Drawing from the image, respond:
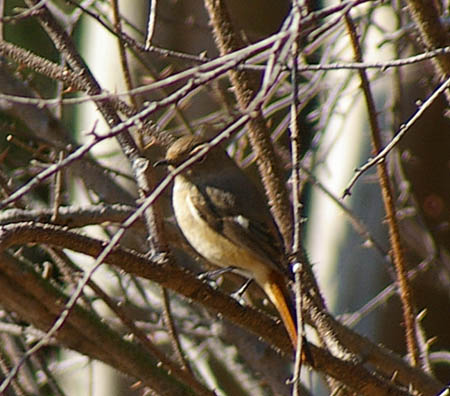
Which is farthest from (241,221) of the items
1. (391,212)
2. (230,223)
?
(391,212)

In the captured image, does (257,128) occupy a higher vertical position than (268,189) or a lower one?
higher

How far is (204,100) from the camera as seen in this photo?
5.57m

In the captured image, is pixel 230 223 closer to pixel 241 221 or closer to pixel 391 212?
pixel 241 221

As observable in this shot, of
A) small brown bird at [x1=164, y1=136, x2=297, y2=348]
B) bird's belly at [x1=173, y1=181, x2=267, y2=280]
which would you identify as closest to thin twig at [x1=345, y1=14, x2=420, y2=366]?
small brown bird at [x1=164, y1=136, x2=297, y2=348]

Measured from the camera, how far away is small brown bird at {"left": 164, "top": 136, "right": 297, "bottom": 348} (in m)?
3.41

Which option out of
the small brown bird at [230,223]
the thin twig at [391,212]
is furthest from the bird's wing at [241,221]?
the thin twig at [391,212]

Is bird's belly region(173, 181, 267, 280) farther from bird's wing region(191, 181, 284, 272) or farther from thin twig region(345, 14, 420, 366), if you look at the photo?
thin twig region(345, 14, 420, 366)

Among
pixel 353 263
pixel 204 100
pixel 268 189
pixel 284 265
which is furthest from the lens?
pixel 204 100

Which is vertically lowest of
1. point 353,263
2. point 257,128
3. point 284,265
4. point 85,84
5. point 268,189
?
point 353,263

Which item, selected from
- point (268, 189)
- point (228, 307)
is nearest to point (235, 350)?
point (268, 189)

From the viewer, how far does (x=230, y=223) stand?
3.56 meters

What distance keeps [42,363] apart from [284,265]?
37.0 inches

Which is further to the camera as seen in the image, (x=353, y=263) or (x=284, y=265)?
(x=353, y=263)

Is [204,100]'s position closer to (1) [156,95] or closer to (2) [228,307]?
(1) [156,95]
